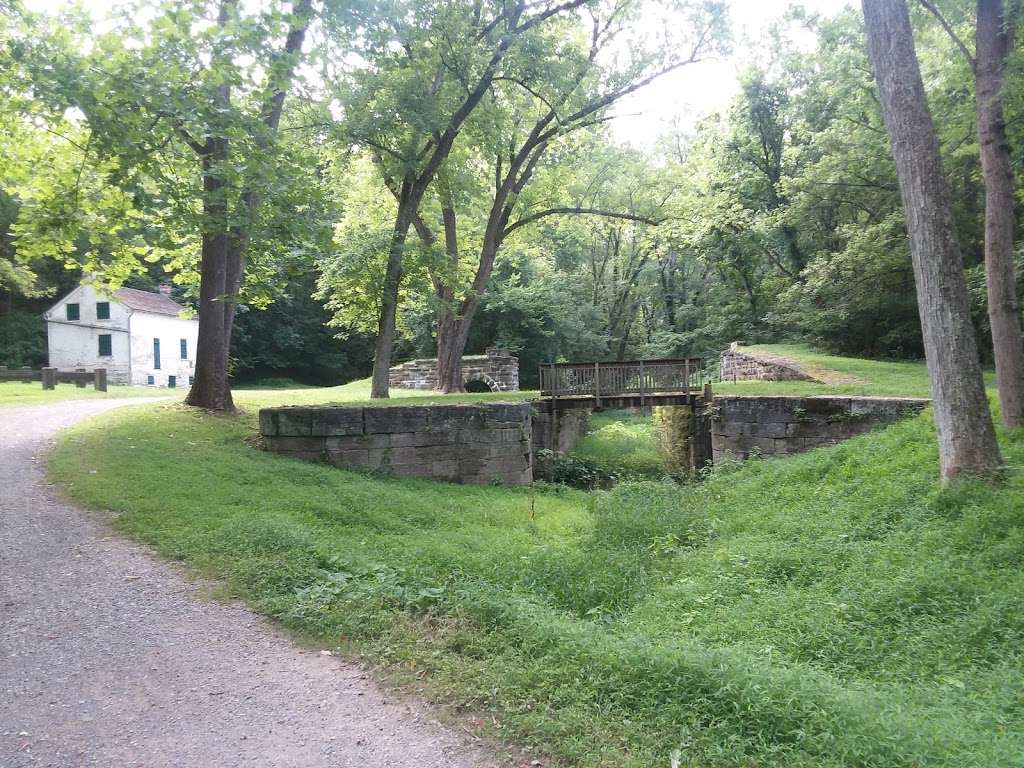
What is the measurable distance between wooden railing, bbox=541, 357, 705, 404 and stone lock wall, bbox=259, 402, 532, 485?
2.16 m

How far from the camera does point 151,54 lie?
8312 millimetres

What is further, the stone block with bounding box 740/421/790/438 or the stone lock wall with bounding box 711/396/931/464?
the stone block with bounding box 740/421/790/438

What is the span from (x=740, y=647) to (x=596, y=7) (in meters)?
17.0

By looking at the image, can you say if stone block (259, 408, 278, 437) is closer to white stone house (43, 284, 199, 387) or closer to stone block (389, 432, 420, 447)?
stone block (389, 432, 420, 447)

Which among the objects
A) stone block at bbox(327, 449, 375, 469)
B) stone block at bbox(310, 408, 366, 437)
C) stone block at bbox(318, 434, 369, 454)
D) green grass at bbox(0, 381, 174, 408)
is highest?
green grass at bbox(0, 381, 174, 408)

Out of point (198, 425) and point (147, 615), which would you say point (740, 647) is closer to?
point (147, 615)

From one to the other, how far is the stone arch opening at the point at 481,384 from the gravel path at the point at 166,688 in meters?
20.9

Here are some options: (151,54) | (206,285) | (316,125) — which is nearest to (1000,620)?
(151,54)

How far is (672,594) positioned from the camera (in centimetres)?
520

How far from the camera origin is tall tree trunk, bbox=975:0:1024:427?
7.18 metres

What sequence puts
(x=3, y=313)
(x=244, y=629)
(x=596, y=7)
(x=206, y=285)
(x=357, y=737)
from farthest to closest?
1. (x=3, y=313)
2. (x=596, y=7)
3. (x=206, y=285)
4. (x=244, y=629)
5. (x=357, y=737)

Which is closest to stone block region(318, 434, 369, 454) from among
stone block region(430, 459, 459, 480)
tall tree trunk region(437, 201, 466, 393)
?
stone block region(430, 459, 459, 480)

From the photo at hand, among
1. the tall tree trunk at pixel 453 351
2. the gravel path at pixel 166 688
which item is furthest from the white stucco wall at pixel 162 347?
the gravel path at pixel 166 688

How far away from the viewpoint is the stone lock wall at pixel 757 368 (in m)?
17.0
